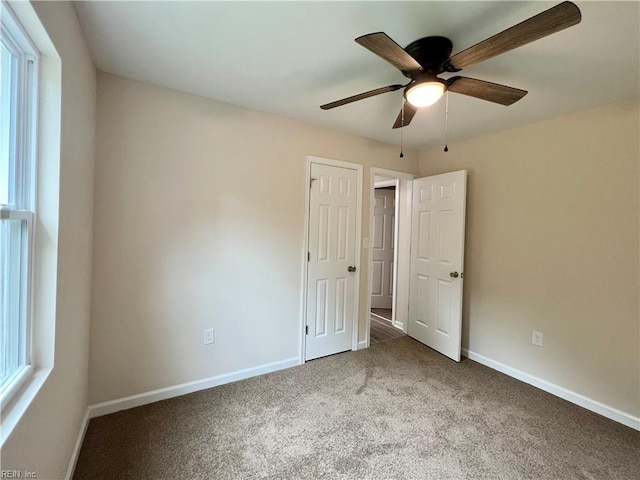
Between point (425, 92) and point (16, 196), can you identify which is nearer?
point (16, 196)

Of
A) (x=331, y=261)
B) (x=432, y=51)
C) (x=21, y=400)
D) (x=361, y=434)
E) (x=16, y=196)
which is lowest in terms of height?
(x=361, y=434)

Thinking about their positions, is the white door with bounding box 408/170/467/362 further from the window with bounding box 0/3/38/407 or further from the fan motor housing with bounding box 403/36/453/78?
the window with bounding box 0/3/38/407

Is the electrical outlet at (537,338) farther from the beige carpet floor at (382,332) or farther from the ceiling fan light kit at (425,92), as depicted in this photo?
the ceiling fan light kit at (425,92)

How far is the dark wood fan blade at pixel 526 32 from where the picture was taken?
38.6 inches

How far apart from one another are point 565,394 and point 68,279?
3.51 m

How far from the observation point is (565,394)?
233 cm

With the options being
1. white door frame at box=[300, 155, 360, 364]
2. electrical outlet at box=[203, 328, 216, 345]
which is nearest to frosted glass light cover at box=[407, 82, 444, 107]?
white door frame at box=[300, 155, 360, 364]

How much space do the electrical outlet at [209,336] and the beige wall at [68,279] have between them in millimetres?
754

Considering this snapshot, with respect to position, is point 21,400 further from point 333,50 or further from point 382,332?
point 382,332

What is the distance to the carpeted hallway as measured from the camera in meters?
1.57

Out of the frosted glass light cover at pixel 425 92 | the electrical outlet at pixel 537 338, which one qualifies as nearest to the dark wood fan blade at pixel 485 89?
the frosted glass light cover at pixel 425 92

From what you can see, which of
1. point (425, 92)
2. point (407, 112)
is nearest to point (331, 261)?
point (407, 112)

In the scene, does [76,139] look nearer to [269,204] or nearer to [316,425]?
[269,204]

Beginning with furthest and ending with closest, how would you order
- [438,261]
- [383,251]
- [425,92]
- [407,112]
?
[383,251] < [438,261] < [407,112] < [425,92]
